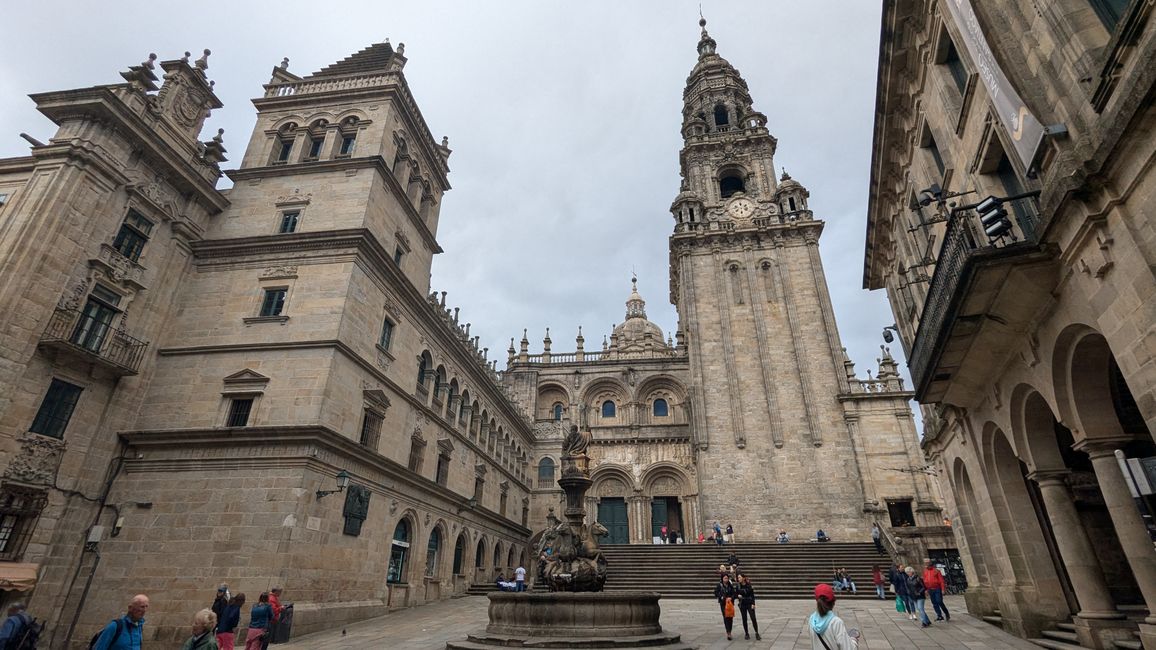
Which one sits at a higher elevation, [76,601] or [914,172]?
[914,172]

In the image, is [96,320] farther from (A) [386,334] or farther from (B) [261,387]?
(A) [386,334]

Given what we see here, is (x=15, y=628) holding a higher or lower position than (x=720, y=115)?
lower

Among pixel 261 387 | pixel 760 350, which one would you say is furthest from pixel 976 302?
pixel 760 350

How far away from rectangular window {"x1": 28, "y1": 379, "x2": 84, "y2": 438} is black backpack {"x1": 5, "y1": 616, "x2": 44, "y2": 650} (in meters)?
9.77

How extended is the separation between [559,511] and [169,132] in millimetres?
31406

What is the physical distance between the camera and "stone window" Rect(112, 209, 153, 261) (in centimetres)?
1697

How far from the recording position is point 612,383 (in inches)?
1719

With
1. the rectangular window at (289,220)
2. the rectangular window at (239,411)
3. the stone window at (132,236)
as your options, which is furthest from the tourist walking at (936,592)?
the stone window at (132,236)

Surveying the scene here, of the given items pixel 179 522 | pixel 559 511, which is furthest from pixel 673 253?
pixel 179 522

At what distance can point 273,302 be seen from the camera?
19.0 meters

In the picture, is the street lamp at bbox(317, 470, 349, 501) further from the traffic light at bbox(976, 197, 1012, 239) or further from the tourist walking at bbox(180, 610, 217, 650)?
the traffic light at bbox(976, 197, 1012, 239)

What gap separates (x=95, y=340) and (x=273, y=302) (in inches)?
188

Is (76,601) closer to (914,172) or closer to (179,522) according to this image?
(179,522)

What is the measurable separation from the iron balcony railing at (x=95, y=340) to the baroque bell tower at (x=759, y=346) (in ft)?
97.3
